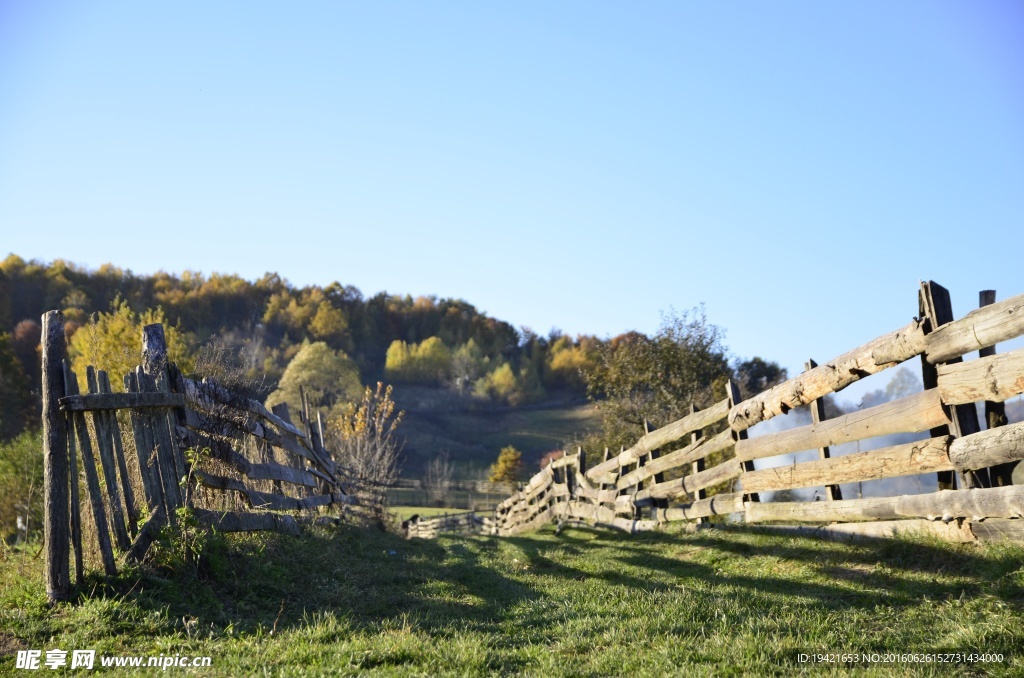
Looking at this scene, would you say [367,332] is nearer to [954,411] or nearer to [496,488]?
[496,488]

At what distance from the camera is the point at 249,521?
292 inches

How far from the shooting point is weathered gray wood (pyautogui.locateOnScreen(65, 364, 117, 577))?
5.64 meters

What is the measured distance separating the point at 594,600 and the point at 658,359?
1760 centimetres

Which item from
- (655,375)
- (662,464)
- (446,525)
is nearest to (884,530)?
(662,464)

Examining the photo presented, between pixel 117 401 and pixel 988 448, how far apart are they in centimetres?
625

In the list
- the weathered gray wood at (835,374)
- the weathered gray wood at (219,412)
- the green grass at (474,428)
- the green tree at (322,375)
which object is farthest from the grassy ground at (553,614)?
the green grass at (474,428)

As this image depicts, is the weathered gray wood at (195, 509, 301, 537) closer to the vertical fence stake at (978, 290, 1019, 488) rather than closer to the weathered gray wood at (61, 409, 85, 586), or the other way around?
the weathered gray wood at (61, 409, 85, 586)

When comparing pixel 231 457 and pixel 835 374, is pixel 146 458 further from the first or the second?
pixel 835 374

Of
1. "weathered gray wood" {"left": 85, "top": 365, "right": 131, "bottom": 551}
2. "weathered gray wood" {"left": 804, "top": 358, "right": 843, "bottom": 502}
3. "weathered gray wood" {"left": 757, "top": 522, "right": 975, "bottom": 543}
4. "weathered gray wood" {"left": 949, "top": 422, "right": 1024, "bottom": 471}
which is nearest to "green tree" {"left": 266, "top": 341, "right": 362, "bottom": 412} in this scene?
"weathered gray wood" {"left": 757, "top": 522, "right": 975, "bottom": 543}

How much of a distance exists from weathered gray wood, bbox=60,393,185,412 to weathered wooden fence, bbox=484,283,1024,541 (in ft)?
18.7

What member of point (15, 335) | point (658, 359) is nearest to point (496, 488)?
point (658, 359)

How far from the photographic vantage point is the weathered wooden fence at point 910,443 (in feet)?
16.8

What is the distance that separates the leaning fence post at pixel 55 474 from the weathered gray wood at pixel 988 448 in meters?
6.27

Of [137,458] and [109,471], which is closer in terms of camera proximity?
[109,471]
